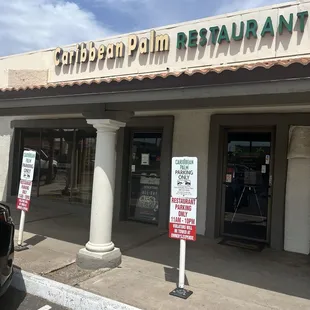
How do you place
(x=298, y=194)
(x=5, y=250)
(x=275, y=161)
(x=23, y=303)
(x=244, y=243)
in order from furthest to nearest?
(x=244, y=243) → (x=275, y=161) → (x=298, y=194) → (x=23, y=303) → (x=5, y=250)

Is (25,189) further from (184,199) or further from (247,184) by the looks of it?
(247,184)

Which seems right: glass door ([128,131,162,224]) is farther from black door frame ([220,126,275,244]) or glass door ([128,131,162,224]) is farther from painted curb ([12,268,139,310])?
painted curb ([12,268,139,310])

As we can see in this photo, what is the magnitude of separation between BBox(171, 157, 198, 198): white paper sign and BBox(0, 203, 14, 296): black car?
1.95 meters

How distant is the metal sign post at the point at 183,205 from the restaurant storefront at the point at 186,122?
0.85 metres

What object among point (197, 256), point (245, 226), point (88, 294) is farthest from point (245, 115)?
point (88, 294)

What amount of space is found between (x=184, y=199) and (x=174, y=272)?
1318 millimetres

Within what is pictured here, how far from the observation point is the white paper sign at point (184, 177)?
14.1 ft

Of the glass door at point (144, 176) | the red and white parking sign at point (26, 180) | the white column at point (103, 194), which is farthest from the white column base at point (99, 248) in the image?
the glass door at point (144, 176)

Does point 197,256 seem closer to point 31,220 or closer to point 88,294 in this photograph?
point 88,294

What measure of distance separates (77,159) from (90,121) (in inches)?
174

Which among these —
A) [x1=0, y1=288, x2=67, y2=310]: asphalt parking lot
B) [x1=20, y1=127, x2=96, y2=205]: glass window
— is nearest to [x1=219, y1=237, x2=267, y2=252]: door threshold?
[x1=0, y1=288, x2=67, y2=310]: asphalt parking lot

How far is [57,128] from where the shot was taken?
9742mm

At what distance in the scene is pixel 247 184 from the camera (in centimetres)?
698

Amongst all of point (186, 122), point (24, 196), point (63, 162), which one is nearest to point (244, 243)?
point (186, 122)
